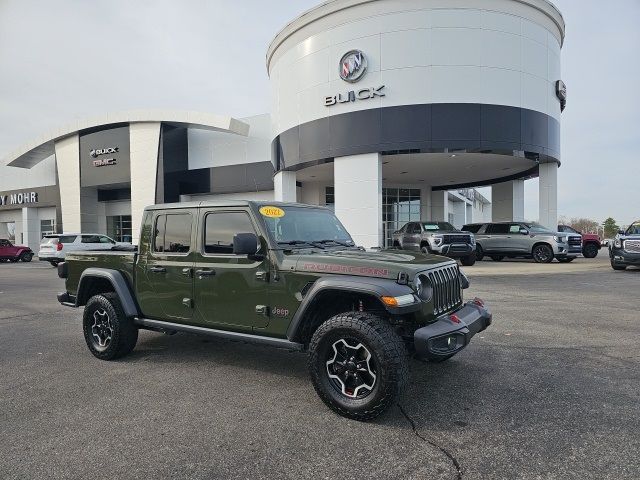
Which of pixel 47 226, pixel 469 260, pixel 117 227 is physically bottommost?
pixel 469 260

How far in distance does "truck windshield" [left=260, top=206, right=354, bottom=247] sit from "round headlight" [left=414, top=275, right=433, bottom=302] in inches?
51.4

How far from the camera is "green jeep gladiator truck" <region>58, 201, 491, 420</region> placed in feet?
11.5

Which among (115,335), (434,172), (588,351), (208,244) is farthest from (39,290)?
(434,172)

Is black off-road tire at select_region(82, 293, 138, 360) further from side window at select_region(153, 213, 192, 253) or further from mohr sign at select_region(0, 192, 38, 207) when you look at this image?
mohr sign at select_region(0, 192, 38, 207)

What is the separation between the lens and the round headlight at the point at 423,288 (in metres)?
3.63

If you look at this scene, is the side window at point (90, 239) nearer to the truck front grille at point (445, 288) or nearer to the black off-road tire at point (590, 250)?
the truck front grille at point (445, 288)

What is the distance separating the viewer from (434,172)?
2456 centimetres

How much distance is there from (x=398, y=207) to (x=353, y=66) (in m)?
12.7

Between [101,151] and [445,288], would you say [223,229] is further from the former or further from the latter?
[101,151]

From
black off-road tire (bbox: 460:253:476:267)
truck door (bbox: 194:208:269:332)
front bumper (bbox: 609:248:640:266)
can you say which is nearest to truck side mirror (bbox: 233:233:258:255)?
truck door (bbox: 194:208:269:332)

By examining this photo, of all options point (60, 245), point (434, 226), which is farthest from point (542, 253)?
point (60, 245)

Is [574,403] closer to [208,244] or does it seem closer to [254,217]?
[254,217]

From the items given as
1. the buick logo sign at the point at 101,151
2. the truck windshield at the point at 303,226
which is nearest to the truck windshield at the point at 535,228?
the truck windshield at the point at 303,226

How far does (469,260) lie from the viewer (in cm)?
1828
